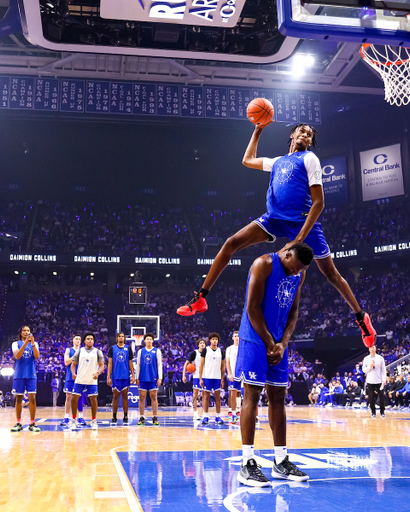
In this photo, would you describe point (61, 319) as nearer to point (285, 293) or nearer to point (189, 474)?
point (189, 474)

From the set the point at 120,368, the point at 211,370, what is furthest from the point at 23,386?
the point at 211,370

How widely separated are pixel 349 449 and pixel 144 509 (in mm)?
3998

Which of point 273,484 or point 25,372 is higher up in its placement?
point 25,372

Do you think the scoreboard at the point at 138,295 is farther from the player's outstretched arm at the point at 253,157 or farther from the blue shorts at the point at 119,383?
the player's outstretched arm at the point at 253,157

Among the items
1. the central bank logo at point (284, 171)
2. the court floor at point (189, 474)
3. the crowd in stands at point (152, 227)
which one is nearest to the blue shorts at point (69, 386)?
the court floor at point (189, 474)

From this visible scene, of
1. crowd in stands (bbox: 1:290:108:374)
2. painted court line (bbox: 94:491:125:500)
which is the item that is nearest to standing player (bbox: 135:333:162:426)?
painted court line (bbox: 94:491:125:500)

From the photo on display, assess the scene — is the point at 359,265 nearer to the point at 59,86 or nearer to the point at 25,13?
the point at 59,86

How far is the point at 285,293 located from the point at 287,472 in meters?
1.48

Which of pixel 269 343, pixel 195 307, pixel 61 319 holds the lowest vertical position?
pixel 269 343

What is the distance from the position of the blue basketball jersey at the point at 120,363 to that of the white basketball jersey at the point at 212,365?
1.69 meters

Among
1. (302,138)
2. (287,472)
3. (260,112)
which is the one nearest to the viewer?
(287,472)

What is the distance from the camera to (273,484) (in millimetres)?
4047

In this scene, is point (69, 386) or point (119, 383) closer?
point (69, 386)

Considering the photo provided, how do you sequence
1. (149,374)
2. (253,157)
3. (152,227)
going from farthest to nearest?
(152,227)
(149,374)
(253,157)
